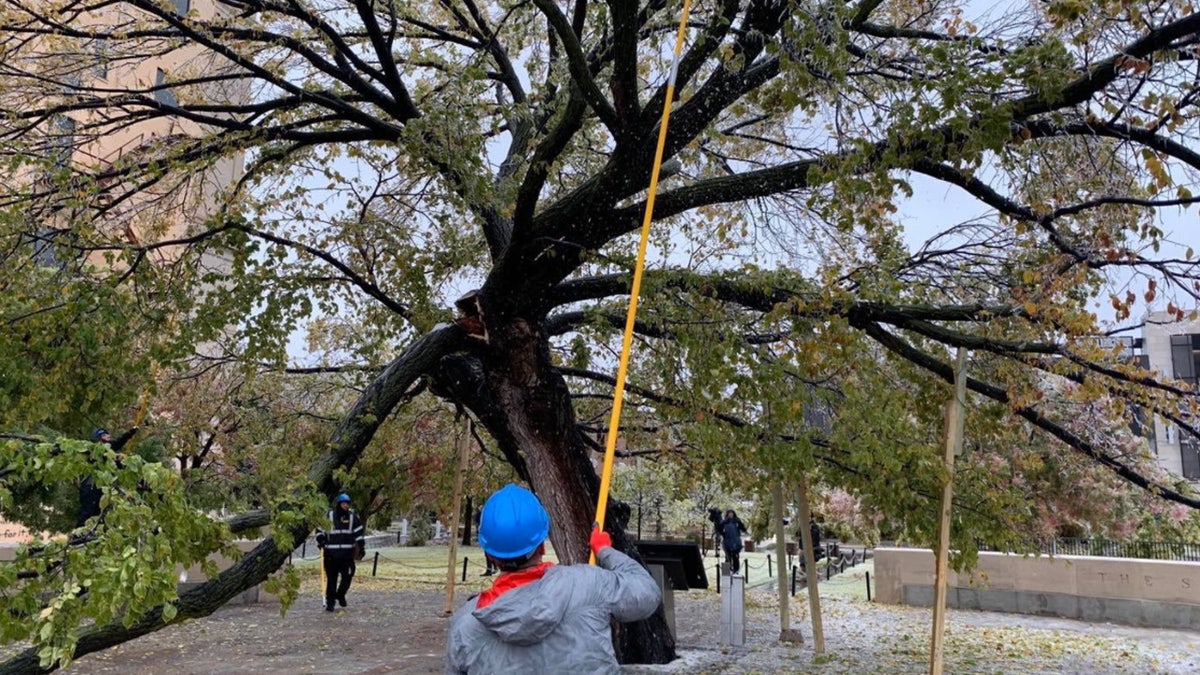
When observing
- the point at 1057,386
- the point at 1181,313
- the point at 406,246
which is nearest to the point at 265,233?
the point at 406,246

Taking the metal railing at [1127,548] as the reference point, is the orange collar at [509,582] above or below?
above

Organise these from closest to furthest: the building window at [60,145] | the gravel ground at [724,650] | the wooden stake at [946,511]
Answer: the wooden stake at [946,511]
the building window at [60,145]
the gravel ground at [724,650]

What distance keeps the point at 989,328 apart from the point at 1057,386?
12.3 feet

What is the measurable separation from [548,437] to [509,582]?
5.64 m

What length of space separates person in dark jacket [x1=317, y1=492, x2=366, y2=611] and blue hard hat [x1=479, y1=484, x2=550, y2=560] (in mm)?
10280

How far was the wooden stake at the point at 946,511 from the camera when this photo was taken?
5453 mm

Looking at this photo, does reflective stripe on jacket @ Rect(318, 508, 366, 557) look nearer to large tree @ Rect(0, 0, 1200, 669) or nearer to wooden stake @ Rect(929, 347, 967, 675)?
large tree @ Rect(0, 0, 1200, 669)

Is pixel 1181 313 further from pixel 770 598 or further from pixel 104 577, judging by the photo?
pixel 770 598

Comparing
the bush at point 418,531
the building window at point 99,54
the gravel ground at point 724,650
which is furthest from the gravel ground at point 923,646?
the bush at point 418,531

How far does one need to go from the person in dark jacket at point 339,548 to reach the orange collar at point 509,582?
404 inches

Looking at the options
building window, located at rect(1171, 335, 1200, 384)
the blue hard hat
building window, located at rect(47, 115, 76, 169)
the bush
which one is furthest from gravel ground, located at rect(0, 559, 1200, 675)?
building window, located at rect(1171, 335, 1200, 384)

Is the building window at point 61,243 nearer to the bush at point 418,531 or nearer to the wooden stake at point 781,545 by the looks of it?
the wooden stake at point 781,545

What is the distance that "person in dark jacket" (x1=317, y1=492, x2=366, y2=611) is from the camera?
12336 millimetres

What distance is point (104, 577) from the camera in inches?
136
